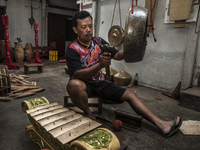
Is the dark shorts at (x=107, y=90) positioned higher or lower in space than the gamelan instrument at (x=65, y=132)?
higher

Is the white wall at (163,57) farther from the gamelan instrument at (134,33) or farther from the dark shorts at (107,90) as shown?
the gamelan instrument at (134,33)

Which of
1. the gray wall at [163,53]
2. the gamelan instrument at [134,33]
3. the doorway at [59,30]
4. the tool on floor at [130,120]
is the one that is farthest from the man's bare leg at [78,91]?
the doorway at [59,30]

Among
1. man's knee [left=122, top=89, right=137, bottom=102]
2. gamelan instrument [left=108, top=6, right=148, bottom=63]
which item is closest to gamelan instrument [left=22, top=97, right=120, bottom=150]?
man's knee [left=122, top=89, right=137, bottom=102]

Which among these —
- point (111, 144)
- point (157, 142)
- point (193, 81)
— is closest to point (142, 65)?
point (193, 81)

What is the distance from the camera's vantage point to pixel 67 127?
54.8 inches

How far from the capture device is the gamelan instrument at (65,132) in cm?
120

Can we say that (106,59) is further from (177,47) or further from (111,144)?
(177,47)

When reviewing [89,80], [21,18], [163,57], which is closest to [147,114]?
[89,80]

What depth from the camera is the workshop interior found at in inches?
58.9

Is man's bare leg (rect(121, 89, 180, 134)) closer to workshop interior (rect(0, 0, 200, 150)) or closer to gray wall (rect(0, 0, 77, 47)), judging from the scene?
workshop interior (rect(0, 0, 200, 150))

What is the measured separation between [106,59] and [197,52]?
2.63m

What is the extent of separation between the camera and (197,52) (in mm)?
3332

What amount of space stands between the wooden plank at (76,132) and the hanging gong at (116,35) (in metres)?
3.60

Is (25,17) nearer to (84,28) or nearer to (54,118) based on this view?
(84,28)
